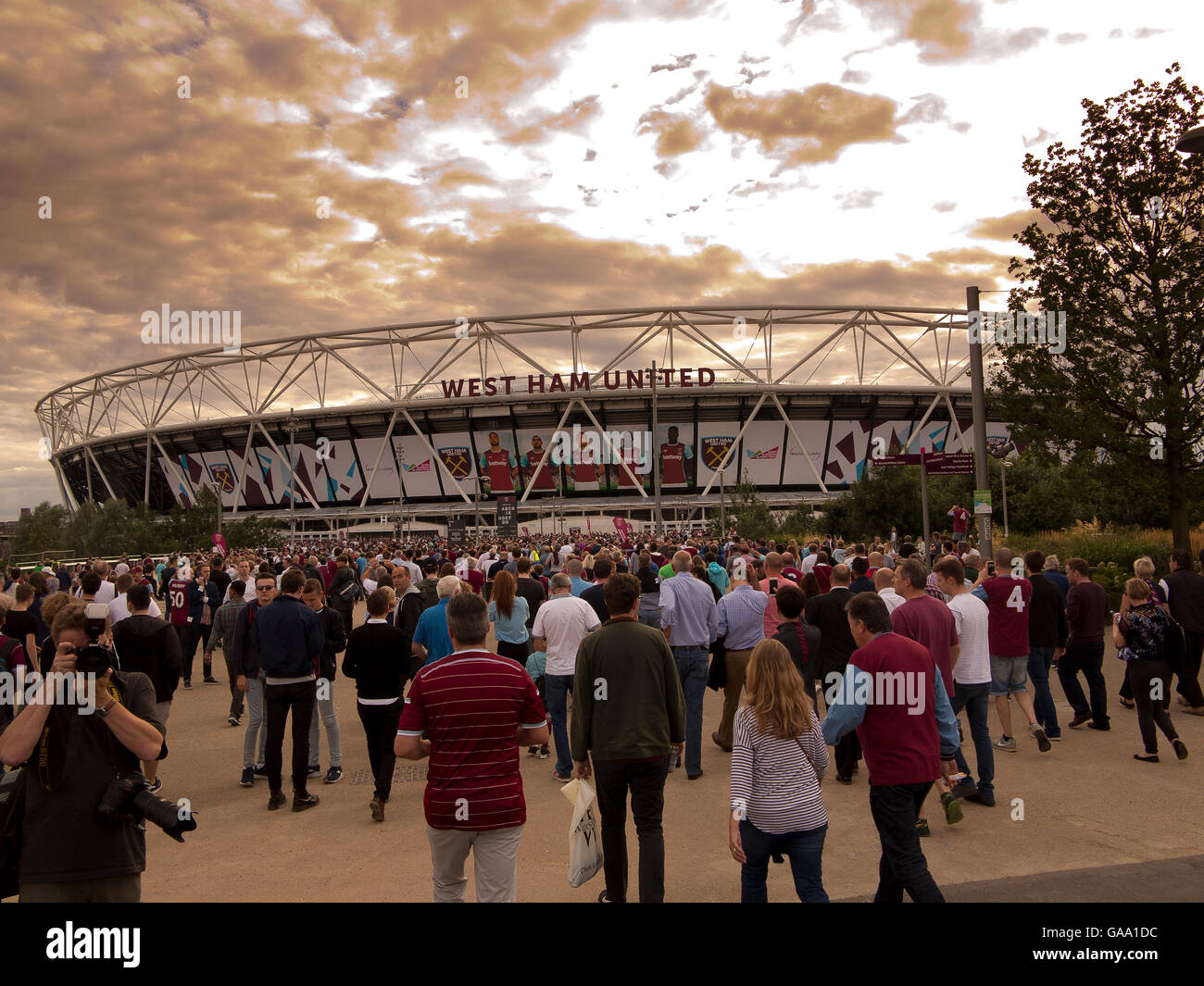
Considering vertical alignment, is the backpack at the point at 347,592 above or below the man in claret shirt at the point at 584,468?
below

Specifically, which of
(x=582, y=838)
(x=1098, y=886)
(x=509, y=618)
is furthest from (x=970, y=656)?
(x=509, y=618)

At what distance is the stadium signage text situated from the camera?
5875cm

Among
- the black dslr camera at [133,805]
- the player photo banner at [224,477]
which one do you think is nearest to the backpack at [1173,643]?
the black dslr camera at [133,805]

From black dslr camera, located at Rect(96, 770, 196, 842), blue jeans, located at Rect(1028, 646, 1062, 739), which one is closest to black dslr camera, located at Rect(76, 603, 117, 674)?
black dslr camera, located at Rect(96, 770, 196, 842)

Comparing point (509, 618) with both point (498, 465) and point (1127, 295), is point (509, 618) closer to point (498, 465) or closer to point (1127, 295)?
point (1127, 295)

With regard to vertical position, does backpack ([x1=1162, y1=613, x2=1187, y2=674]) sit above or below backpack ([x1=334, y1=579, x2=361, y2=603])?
below

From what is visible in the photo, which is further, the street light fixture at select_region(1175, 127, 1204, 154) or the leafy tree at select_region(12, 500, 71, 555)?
the leafy tree at select_region(12, 500, 71, 555)

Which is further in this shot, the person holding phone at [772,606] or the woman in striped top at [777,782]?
the person holding phone at [772,606]

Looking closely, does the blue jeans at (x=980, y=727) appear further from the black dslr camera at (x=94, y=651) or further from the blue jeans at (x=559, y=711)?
the black dslr camera at (x=94, y=651)

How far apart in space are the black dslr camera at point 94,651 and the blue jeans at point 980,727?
5993 millimetres

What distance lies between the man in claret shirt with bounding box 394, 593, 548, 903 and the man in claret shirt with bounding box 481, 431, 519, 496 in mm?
59364

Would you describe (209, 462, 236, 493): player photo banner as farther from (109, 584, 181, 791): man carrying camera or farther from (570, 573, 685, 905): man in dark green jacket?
(570, 573, 685, 905): man in dark green jacket

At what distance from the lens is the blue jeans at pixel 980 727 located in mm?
6512
